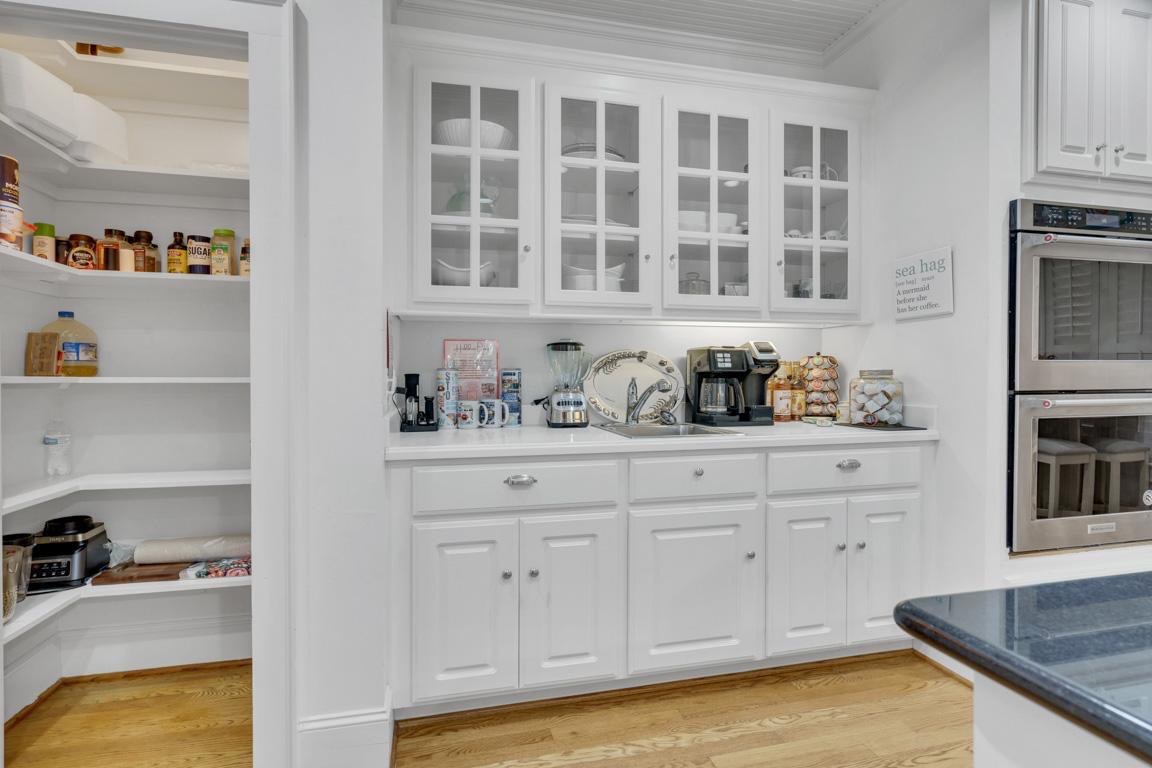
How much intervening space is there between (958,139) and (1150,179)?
714mm

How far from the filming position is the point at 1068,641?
0.58 meters

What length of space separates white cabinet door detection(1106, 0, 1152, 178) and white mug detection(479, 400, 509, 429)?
2429 millimetres

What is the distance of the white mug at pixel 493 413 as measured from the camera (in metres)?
2.42

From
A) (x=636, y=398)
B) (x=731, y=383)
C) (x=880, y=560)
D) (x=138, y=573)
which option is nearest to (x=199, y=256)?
(x=138, y=573)

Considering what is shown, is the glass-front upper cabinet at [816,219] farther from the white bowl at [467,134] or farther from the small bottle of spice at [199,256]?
the small bottle of spice at [199,256]

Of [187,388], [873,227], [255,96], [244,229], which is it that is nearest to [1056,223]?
[873,227]

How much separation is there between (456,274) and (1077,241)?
2237 millimetres

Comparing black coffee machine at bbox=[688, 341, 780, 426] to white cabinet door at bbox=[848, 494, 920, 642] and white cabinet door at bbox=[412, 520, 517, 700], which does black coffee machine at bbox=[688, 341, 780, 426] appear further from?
white cabinet door at bbox=[412, 520, 517, 700]

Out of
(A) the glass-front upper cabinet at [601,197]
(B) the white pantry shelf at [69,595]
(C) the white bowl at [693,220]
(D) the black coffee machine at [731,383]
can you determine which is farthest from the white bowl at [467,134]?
(B) the white pantry shelf at [69,595]

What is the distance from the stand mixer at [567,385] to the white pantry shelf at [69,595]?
1204mm

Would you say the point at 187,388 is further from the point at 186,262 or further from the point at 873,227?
the point at 873,227

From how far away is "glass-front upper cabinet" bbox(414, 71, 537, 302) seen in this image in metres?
2.22

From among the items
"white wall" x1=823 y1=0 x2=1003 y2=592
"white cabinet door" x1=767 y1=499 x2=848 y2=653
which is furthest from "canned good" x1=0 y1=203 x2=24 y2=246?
"white wall" x1=823 y1=0 x2=1003 y2=592

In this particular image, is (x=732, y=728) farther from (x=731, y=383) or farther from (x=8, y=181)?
(x=8, y=181)
